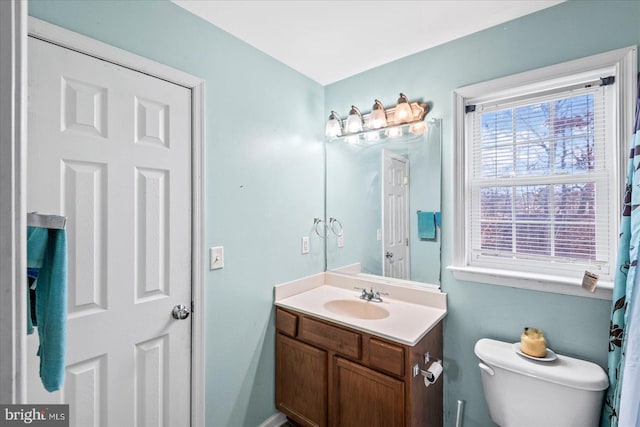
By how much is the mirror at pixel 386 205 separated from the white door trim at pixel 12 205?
1.82 meters

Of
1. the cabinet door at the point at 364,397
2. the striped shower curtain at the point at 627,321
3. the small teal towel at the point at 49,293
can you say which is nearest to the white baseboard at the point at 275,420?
the cabinet door at the point at 364,397

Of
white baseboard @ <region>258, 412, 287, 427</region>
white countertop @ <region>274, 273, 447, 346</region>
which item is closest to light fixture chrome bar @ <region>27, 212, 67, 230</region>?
white countertop @ <region>274, 273, 447, 346</region>

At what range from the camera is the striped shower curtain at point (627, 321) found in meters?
1.08

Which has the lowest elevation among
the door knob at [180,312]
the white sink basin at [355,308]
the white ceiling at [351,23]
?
the white sink basin at [355,308]

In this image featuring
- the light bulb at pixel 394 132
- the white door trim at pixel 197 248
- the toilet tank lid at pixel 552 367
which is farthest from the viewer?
the light bulb at pixel 394 132

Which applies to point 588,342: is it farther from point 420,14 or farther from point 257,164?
point 257,164

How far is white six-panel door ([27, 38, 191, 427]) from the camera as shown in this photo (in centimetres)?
110

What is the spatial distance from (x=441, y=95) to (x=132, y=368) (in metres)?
2.17

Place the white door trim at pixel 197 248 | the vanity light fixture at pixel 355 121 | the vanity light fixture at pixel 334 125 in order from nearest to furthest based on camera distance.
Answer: the white door trim at pixel 197 248 < the vanity light fixture at pixel 355 121 < the vanity light fixture at pixel 334 125

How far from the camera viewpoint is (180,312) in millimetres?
1454

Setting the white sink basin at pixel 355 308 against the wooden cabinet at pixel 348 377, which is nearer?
the wooden cabinet at pixel 348 377

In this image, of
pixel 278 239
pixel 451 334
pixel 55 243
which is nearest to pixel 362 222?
pixel 278 239

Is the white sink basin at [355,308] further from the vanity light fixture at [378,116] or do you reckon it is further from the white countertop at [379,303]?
the vanity light fixture at [378,116]

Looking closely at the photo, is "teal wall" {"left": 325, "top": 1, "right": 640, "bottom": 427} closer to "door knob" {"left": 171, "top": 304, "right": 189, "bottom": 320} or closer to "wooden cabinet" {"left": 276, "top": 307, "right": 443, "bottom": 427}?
"wooden cabinet" {"left": 276, "top": 307, "right": 443, "bottom": 427}
